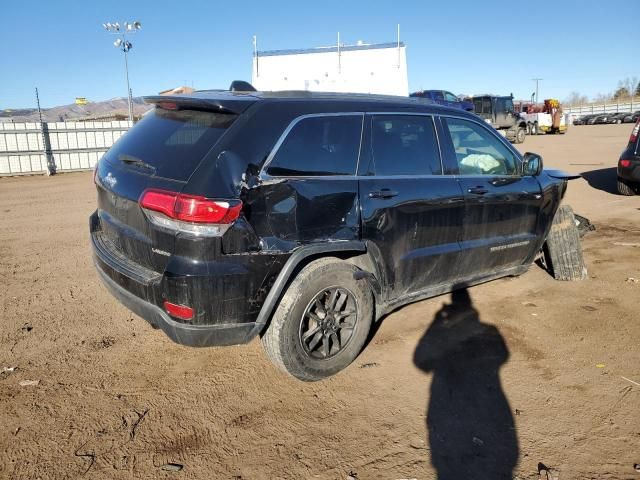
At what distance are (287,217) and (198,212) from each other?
1.72 ft

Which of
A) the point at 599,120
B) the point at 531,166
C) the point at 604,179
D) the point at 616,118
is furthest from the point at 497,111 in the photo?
the point at 599,120

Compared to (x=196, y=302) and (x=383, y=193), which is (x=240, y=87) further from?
(x=196, y=302)

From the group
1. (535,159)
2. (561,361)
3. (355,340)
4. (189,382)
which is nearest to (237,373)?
(189,382)

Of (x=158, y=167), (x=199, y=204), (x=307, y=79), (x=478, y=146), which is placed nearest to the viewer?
(x=199, y=204)

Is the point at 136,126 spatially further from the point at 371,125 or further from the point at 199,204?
the point at 371,125

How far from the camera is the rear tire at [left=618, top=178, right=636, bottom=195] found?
9.45 m

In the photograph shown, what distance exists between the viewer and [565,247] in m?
5.07

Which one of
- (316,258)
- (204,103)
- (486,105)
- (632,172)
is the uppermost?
(486,105)

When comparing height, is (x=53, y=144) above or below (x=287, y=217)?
above

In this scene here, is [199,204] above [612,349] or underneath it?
above

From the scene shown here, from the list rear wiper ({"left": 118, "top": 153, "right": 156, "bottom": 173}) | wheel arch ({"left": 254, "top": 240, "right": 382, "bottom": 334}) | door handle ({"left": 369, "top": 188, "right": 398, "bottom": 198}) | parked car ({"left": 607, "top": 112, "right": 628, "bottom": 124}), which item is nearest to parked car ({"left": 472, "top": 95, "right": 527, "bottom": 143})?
door handle ({"left": 369, "top": 188, "right": 398, "bottom": 198})

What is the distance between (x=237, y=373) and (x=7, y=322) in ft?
6.77

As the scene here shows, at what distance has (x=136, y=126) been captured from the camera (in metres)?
3.53

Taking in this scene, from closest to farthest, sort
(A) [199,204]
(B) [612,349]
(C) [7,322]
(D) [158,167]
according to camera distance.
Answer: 1. (A) [199,204]
2. (D) [158,167]
3. (B) [612,349]
4. (C) [7,322]
